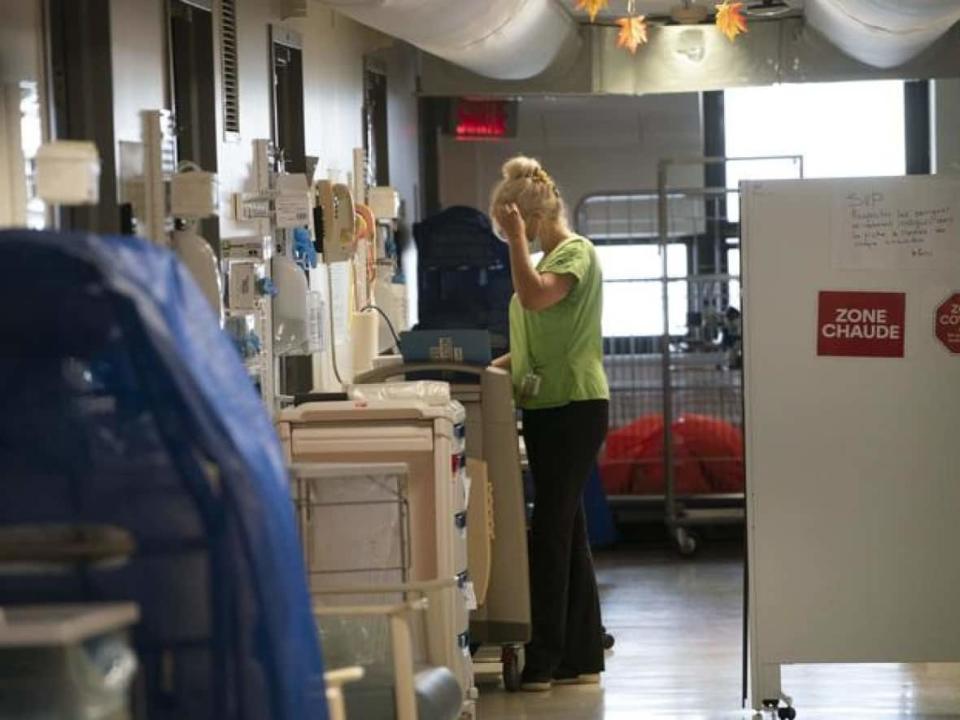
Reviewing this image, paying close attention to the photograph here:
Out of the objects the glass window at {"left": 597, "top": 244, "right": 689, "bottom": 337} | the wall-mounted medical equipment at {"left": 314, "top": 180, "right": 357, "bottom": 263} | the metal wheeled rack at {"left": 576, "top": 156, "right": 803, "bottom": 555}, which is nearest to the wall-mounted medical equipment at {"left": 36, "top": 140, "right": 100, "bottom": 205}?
the wall-mounted medical equipment at {"left": 314, "top": 180, "right": 357, "bottom": 263}

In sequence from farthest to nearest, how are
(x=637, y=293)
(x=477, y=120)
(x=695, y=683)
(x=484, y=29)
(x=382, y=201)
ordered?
1. (x=637, y=293)
2. (x=477, y=120)
3. (x=382, y=201)
4. (x=484, y=29)
5. (x=695, y=683)

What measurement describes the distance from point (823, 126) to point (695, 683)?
6186mm

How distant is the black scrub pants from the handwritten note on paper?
101 centimetres

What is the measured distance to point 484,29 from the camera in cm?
684

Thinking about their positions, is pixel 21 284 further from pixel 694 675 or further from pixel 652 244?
pixel 652 244

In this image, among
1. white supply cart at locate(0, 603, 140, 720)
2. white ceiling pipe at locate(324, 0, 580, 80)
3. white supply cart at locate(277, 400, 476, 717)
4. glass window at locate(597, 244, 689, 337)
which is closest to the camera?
white supply cart at locate(0, 603, 140, 720)

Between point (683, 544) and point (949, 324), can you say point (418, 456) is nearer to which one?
point (949, 324)

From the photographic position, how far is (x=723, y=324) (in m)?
10.3

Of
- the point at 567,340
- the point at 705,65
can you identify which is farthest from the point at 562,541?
the point at 705,65

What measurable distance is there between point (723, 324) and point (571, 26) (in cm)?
201

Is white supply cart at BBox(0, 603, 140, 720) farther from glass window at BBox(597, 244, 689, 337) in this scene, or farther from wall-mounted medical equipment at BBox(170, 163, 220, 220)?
glass window at BBox(597, 244, 689, 337)

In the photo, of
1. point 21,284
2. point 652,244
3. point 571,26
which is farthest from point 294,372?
point 652,244

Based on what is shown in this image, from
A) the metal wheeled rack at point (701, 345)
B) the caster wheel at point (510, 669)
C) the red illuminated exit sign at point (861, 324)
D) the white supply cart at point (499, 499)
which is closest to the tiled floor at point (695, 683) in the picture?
the caster wheel at point (510, 669)

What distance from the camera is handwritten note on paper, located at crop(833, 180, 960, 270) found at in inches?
229
